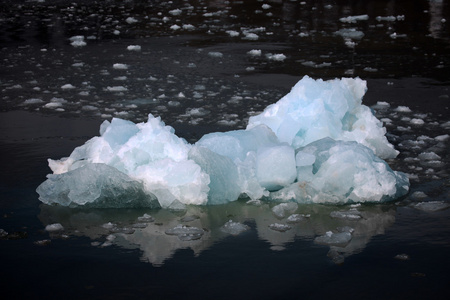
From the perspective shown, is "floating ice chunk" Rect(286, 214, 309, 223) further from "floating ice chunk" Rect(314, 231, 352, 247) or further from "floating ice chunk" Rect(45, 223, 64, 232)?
"floating ice chunk" Rect(45, 223, 64, 232)

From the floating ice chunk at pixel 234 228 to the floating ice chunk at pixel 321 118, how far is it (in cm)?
114

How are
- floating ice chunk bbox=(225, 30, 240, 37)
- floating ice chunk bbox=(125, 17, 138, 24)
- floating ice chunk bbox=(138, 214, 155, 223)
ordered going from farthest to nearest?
1. floating ice chunk bbox=(125, 17, 138, 24)
2. floating ice chunk bbox=(225, 30, 240, 37)
3. floating ice chunk bbox=(138, 214, 155, 223)

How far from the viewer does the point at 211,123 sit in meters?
6.02

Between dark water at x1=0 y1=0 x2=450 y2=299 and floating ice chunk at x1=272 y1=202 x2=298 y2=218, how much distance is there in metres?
0.07

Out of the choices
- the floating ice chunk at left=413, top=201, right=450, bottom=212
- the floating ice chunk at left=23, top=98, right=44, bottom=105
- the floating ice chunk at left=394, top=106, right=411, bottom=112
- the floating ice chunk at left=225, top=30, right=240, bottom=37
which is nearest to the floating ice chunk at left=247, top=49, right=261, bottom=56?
the floating ice chunk at left=225, top=30, right=240, bottom=37

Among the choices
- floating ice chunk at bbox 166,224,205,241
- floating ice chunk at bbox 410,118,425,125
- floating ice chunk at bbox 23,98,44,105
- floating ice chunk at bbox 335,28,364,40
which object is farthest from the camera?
floating ice chunk at bbox 335,28,364,40

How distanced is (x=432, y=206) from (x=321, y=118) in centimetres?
112

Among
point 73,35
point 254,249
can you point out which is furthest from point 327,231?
point 73,35

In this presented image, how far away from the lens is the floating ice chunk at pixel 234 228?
3.97 metres

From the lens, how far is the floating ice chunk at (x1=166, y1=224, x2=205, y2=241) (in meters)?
3.90

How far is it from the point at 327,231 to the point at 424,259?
557 mm

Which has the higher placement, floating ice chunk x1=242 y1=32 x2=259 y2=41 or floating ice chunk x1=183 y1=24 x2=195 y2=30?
floating ice chunk x1=242 y1=32 x2=259 y2=41

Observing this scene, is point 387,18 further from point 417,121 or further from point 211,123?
point 211,123

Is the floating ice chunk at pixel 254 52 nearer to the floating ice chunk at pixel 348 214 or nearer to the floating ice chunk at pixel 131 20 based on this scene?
the floating ice chunk at pixel 131 20
